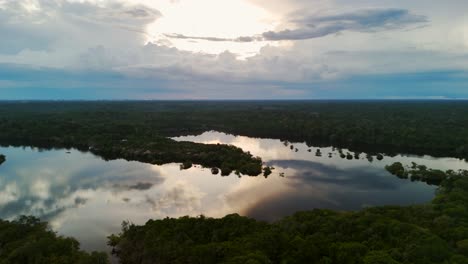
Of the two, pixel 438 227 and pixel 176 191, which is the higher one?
pixel 438 227

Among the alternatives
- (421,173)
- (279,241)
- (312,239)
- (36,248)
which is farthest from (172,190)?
(421,173)

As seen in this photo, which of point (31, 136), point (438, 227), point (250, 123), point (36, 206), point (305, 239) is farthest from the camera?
point (250, 123)

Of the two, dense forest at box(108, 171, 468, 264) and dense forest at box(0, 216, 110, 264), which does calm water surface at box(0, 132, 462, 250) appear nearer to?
dense forest at box(0, 216, 110, 264)

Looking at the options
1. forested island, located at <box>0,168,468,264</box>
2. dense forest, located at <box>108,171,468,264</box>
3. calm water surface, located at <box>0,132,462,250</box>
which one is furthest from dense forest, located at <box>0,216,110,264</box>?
calm water surface, located at <box>0,132,462,250</box>

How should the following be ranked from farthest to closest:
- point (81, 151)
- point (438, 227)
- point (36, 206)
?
point (81, 151) < point (36, 206) < point (438, 227)

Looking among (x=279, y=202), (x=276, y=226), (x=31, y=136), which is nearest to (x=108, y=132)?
(x=31, y=136)

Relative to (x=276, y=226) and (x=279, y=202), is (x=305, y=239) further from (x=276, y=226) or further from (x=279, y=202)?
(x=279, y=202)

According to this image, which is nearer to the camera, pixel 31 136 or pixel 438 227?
pixel 438 227
